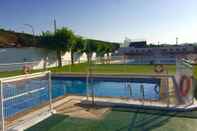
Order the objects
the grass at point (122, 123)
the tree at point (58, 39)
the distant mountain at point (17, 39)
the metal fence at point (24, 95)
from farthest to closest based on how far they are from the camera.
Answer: the distant mountain at point (17, 39) → the tree at point (58, 39) → the metal fence at point (24, 95) → the grass at point (122, 123)

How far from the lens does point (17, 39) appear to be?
22.9 metres

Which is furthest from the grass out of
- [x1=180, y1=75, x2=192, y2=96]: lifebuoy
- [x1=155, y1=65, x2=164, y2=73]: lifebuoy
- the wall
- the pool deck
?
the wall

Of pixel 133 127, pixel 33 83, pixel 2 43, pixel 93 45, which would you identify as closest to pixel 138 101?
pixel 133 127

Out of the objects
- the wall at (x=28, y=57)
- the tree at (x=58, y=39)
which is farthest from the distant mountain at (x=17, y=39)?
the tree at (x=58, y=39)

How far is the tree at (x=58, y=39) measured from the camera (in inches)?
818

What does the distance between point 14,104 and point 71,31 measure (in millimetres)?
16525

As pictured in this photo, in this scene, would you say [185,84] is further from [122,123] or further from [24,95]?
[24,95]

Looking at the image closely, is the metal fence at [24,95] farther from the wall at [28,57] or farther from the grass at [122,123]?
the wall at [28,57]

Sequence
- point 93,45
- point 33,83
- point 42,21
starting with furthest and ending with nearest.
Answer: point 93,45 → point 42,21 → point 33,83

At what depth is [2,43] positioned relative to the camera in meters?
20.4

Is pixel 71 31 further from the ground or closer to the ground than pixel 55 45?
further from the ground

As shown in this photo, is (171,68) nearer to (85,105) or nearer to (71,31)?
(85,105)

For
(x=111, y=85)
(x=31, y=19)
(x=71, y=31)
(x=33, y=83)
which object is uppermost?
(x=31, y=19)

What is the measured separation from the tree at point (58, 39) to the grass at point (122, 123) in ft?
53.2
